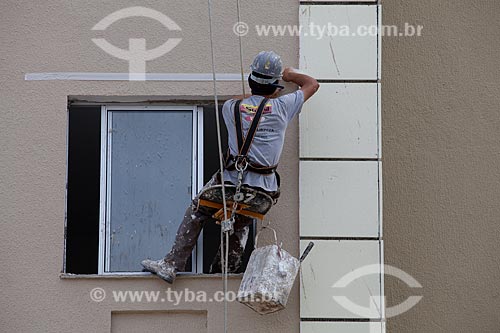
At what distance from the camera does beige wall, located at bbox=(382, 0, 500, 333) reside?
29.9 ft

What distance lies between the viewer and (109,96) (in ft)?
28.6

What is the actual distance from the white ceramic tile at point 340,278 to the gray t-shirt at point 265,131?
0.65m

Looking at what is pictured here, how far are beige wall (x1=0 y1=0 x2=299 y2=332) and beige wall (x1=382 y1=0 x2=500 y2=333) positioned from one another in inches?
45.3

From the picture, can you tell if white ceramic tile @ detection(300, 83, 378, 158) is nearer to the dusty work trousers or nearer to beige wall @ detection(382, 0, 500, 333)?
the dusty work trousers

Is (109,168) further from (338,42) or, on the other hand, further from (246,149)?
(338,42)

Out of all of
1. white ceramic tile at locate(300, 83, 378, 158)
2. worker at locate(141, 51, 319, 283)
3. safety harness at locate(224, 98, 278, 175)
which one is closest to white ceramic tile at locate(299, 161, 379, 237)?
white ceramic tile at locate(300, 83, 378, 158)

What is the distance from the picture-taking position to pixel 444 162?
30.6 feet

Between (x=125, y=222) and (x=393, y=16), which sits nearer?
(x=125, y=222)

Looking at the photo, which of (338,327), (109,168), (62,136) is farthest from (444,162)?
(62,136)

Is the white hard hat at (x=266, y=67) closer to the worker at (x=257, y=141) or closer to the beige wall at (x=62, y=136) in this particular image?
the worker at (x=257, y=141)

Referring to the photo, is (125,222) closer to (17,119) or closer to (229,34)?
(17,119)

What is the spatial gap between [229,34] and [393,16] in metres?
1.61

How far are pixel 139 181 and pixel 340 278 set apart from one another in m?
1.74

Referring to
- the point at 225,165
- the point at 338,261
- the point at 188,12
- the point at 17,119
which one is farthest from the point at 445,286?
the point at 17,119
